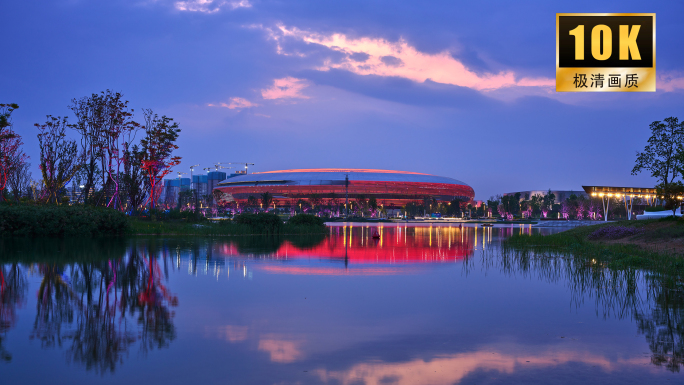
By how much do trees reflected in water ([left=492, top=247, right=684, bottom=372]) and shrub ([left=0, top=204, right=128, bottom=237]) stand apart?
17.9m

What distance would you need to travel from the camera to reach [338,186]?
115m

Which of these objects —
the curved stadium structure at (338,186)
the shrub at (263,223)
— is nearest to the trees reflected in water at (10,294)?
the shrub at (263,223)

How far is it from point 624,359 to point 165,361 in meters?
5.21

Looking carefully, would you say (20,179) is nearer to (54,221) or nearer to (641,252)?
(54,221)

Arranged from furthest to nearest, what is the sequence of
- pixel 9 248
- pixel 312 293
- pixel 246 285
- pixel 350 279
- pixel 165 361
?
1. pixel 9 248
2. pixel 350 279
3. pixel 246 285
4. pixel 312 293
5. pixel 165 361

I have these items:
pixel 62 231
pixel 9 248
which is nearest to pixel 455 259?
pixel 9 248

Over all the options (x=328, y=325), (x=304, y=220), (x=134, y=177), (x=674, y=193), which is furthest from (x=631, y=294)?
(x=134, y=177)

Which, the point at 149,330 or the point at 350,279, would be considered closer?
the point at 149,330

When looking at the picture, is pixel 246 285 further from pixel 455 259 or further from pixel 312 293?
pixel 455 259

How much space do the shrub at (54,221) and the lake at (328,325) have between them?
1074 cm

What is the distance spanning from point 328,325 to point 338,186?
108 metres

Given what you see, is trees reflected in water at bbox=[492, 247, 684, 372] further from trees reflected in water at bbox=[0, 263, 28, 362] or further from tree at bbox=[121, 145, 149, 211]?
tree at bbox=[121, 145, 149, 211]

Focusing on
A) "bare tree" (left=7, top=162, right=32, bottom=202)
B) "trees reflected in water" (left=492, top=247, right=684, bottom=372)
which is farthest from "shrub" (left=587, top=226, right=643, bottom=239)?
"bare tree" (left=7, top=162, right=32, bottom=202)

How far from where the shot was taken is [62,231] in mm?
24359
